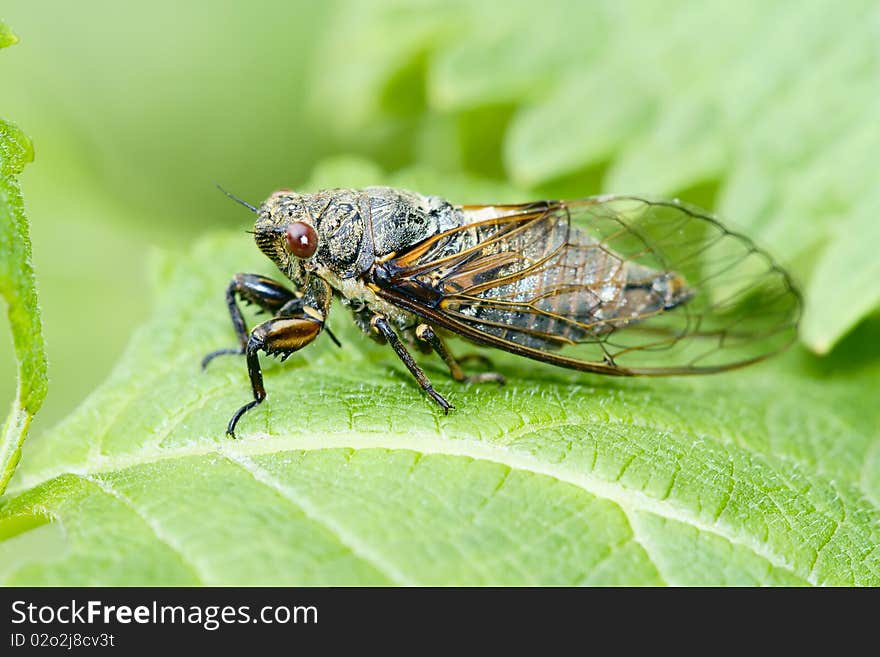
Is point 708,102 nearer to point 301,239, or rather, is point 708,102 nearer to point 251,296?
point 301,239

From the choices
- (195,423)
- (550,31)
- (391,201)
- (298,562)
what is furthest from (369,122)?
(298,562)

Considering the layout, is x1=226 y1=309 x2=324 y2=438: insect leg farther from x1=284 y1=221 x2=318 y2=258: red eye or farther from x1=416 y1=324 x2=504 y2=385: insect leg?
x1=416 y1=324 x2=504 y2=385: insect leg

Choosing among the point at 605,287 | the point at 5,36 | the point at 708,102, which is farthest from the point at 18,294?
the point at 708,102

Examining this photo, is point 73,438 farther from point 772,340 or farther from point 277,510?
point 772,340

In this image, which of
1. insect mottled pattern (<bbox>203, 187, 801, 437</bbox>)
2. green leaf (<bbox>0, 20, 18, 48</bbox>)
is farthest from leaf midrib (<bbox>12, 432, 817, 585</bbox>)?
green leaf (<bbox>0, 20, 18, 48</bbox>)

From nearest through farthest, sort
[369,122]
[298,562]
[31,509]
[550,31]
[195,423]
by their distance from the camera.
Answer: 1. [298,562]
2. [31,509]
3. [195,423]
4. [550,31]
5. [369,122]

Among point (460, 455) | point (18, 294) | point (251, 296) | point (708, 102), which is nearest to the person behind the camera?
point (18, 294)
